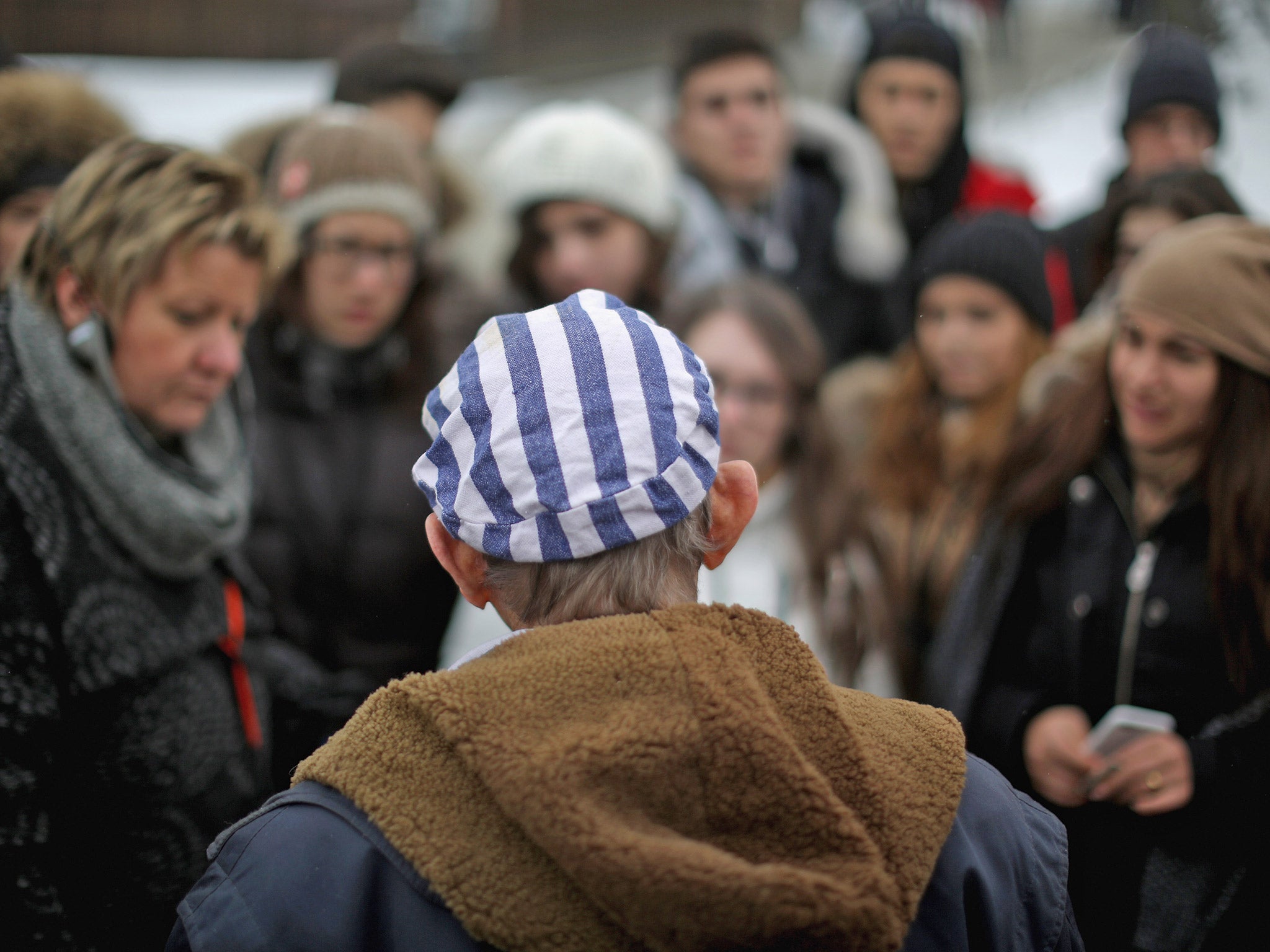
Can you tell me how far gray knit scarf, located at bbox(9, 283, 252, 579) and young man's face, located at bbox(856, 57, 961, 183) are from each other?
3.46m

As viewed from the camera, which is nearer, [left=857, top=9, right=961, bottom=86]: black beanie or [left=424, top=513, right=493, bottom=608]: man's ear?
[left=424, top=513, right=493, bottom=608]: man's ear

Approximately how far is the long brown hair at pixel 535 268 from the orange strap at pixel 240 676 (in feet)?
5.27

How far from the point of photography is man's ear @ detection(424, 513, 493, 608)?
1.17 m

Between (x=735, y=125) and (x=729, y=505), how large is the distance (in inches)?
125

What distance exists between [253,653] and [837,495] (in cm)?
152

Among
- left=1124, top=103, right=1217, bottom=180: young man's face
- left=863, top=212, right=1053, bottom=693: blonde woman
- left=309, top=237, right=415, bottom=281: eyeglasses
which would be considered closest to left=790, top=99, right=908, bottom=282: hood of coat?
left=863, top=212, right=1053, bottom=693: blonde woman

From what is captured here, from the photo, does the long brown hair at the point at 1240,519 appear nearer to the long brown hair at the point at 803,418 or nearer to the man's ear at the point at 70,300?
the long brown hair at the point at 803,418

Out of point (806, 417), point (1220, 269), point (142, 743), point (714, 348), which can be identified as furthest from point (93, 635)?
point (1220, 269)

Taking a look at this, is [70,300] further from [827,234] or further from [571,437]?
[827,234]

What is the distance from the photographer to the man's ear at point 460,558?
1.17 meters

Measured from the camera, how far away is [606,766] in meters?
0.94

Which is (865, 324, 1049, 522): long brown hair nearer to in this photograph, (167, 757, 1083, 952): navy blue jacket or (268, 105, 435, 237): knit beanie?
(268, 105, 435, 237): knit beanie

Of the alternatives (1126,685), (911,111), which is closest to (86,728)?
(1126,685)

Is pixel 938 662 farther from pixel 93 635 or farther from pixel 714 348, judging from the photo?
pixel 93 635
